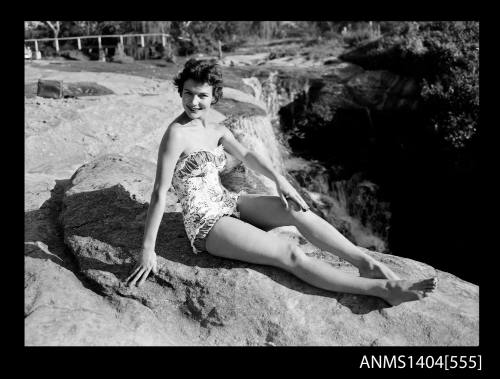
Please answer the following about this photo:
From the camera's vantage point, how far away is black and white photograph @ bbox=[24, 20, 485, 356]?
298 centimetres

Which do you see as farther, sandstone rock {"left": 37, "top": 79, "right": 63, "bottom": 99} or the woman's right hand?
sandstone rock {"left": 37, "top": 79, "right": 63, "bottom": 99}

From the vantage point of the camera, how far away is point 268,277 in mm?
3164

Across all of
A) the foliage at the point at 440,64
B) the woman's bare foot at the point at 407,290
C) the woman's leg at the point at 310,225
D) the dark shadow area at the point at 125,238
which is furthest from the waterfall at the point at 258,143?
the foliage at the point at 440,64

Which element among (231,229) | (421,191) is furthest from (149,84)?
(231,229)

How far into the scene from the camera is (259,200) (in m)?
3.38

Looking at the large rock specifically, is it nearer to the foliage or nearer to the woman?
the woman

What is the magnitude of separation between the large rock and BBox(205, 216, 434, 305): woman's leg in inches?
3.5

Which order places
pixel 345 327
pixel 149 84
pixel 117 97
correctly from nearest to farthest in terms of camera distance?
1. pixel 345 327
2. pixel 117 97
3. pixel 149 84

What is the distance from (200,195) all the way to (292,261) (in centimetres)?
72

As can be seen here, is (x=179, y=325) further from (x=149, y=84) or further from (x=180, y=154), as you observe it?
(x=149, y=84)

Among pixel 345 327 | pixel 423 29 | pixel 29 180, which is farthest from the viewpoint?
pixel 423 29

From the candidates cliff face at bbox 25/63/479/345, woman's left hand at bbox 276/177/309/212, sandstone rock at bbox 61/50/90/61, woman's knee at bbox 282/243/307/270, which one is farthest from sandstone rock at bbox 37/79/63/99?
sandstone rock at bbox 61/50/90/61

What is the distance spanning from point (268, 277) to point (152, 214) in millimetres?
799

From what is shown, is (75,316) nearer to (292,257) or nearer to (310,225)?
(292,257)
